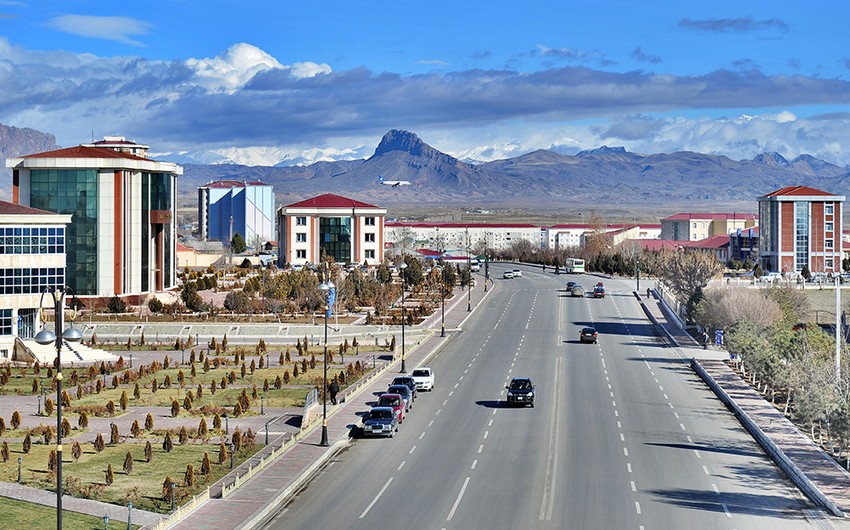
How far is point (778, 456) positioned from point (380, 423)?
51.9 feet

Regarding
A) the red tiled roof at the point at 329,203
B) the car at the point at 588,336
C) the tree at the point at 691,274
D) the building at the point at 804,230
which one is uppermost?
the red tiled roof at the point at 329,203

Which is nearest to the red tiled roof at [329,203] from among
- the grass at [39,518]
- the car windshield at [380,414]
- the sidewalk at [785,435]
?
the sidewalk at [785,435]

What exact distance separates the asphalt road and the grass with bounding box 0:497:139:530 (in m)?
5.28

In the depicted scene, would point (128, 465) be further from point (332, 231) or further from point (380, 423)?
point (332, 231)

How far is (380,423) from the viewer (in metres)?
49.6

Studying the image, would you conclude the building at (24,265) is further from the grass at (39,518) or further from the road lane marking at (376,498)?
the road lane marking at (376,498)

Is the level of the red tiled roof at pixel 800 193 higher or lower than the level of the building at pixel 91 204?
A: higher

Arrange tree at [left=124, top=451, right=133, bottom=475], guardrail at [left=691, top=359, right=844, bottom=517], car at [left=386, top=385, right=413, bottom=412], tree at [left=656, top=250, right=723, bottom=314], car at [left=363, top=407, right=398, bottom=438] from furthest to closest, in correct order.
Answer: tree at [left=656, top=250, right=723, bottom=314] < car at [left=386, top=385, right=413, bottom=412] < car at [left=363, top=407, right=398, bottom=438] < tree at [left=124, top=451, right=133, bottom=475] < guardrail at [left=691, top=359, right=844, bottom=517]

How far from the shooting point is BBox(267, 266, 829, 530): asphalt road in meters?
35.8

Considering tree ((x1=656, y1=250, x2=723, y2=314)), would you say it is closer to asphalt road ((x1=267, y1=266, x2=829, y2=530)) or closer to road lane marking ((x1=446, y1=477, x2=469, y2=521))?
asphalt road ((x1=267, y1=266, x2=829, y2=530))

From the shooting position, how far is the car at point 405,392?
56.5 meters

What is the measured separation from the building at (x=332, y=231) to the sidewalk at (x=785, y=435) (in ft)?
291

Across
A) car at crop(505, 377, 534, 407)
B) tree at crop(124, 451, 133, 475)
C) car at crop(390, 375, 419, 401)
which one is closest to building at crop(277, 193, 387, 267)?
car at crop(390, 375, 419, 401)

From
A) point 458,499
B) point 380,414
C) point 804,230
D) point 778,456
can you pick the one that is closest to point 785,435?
point 778,456
